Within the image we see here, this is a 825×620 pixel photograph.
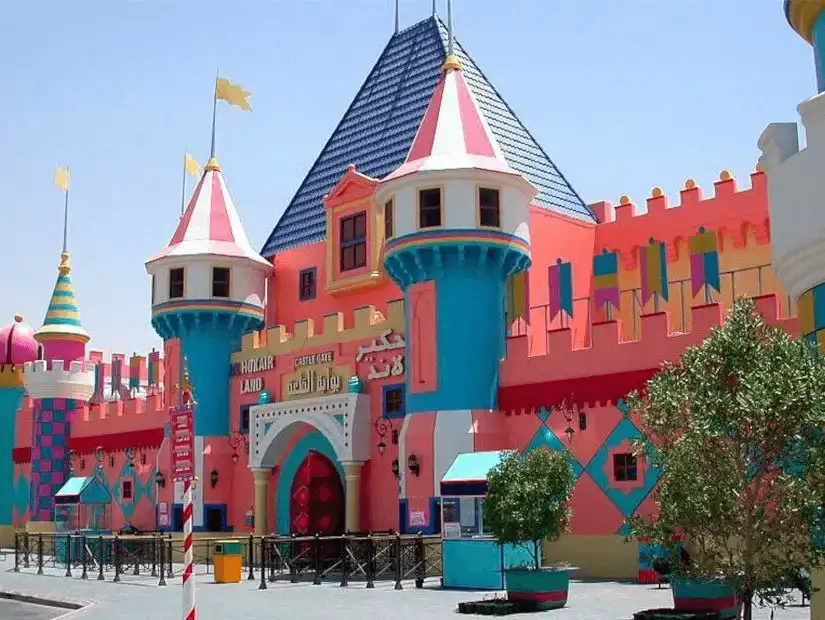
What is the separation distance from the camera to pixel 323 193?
33.1 metres

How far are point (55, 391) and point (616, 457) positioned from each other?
23648mm

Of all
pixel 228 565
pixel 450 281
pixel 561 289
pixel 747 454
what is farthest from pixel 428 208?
pixel 747 454

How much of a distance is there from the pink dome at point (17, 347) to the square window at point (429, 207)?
914 inches

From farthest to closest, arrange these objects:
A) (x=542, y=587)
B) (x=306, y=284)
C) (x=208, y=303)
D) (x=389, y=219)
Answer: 1. (x=306, y=284)
2. (x=208, y=303)
3. (x=389, y=219)
4. (x=542, y=587)

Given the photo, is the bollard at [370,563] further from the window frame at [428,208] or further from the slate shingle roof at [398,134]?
the slate shingle roof at [398,134]

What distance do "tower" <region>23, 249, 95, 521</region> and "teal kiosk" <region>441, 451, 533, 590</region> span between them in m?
21.2

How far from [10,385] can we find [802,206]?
3779 centimetres

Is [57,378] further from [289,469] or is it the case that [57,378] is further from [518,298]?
[518,298]

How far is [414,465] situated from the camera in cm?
2484

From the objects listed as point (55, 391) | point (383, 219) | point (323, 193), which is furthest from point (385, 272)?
point (55, 391)

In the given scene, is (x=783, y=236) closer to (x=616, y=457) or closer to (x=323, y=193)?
(x=616, y=457)

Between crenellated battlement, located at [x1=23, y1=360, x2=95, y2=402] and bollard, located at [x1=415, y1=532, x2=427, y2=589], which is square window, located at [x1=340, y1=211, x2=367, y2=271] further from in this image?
crenellated battlement, located at [x1=23, y1=360, x2=95, y2=402]

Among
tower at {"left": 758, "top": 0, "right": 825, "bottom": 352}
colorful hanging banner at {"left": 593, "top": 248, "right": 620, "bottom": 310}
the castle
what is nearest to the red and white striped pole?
tower at {"left": 758, "top": 0, "right": 825, "bottom": 352}

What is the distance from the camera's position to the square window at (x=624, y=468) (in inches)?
875
